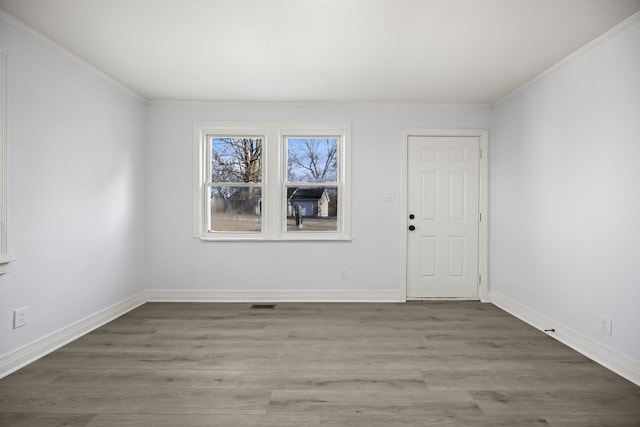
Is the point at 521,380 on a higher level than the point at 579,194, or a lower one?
lower

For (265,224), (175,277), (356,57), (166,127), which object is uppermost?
(356,57)

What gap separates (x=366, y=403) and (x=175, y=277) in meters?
3.18

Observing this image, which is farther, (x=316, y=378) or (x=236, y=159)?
(x=236, y=159)

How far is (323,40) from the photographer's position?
2.81m

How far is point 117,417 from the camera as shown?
2.00 meters

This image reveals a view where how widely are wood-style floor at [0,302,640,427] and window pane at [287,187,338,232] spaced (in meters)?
1.34

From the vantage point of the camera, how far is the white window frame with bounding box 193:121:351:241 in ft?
14.8

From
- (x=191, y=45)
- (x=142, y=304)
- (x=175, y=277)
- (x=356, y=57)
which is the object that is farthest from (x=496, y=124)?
(x=142, y=304)

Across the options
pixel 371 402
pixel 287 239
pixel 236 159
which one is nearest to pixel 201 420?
pixel 371 402

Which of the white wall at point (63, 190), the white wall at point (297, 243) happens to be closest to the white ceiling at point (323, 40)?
the white wall at point (63, 190)

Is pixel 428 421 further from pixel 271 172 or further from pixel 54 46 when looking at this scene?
pixel 54 46

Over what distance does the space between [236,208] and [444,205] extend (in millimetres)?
2675

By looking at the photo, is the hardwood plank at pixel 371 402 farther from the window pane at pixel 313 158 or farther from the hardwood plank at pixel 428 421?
the window pane at pixel 313 158

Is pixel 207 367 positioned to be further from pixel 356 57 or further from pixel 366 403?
pixel 356 57
